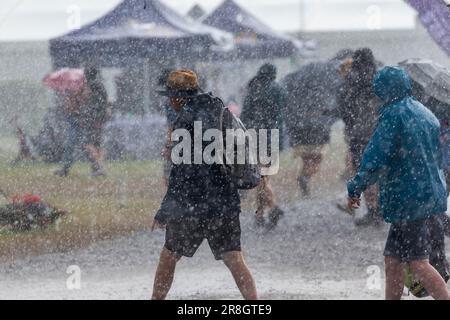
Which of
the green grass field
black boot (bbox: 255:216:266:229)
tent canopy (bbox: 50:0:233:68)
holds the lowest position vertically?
the green grass field

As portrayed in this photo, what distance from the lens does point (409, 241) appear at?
22.3 feet

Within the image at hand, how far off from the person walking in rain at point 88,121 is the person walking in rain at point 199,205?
36.0 ft

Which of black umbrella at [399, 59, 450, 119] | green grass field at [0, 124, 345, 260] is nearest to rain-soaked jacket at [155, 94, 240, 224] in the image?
black umbrella at [399, 59, 450, 119]

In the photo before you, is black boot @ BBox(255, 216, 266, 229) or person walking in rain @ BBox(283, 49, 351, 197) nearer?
black boot @ BBox(255, 216, 266, 229)

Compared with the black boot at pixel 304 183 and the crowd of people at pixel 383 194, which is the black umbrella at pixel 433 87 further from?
the black boot at pixel 304 183

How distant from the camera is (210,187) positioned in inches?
278

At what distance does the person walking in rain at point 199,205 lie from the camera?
7.04 m

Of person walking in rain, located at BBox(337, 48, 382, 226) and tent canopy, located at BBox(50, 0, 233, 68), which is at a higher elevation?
tent canopy, located at BBox(50, 0, 233, 68)

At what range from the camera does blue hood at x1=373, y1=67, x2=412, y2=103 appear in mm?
6859

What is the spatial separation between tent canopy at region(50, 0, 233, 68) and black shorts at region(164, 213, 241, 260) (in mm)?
13822

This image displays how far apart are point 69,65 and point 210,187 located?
15157mm

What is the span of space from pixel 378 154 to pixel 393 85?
0.45 meters

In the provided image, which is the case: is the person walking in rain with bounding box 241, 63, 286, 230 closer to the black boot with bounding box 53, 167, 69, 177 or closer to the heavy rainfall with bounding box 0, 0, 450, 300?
the heavy rainfall with bounding box 0, 0, 450, 300

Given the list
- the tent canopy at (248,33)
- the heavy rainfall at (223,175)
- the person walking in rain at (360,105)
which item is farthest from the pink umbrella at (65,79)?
the person walking in rain at (360,105)
